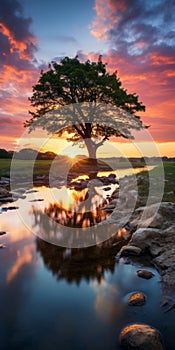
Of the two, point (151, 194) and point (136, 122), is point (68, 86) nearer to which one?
point (136, 122)

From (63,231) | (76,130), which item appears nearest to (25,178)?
(76,130)

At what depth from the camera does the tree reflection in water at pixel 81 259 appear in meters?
7.15

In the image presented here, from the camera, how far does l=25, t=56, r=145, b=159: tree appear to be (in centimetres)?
3828

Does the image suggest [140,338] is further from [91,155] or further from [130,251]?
[91,155]

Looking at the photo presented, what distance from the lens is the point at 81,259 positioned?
8.16m

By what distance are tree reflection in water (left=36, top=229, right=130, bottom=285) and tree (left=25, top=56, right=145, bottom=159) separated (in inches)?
1274

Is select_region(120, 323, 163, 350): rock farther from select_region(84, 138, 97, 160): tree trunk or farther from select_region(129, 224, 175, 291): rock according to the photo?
select_region(84, 138, 97, 160): tree trunk

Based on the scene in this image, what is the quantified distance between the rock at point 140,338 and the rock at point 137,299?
96cm

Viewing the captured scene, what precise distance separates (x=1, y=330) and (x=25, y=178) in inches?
1224

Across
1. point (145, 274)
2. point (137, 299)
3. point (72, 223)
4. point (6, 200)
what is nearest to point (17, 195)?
point (6, 200)

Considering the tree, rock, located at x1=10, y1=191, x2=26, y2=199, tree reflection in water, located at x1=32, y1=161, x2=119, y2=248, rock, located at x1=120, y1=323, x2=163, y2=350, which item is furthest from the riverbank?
the tree

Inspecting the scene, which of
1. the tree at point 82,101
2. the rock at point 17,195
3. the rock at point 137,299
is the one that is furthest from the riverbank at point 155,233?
the tree at point 82,101

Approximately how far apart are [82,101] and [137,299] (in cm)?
3818

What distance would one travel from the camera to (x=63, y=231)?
1127cm
